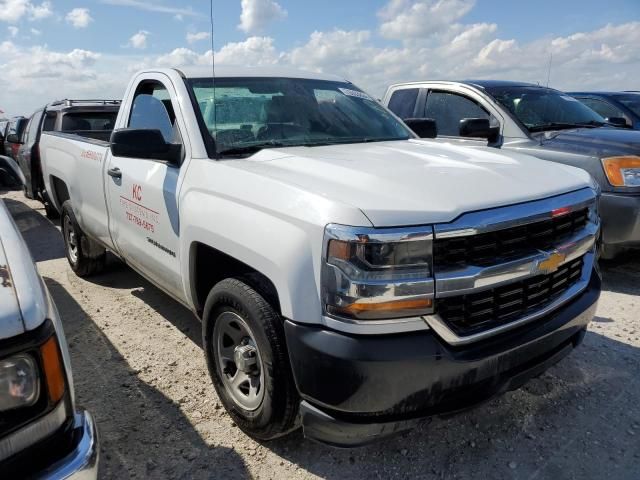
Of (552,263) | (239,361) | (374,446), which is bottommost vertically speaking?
(374,446)

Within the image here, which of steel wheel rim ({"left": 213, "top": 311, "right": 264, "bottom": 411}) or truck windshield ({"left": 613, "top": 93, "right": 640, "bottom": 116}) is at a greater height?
truck windshield ({"left": 613, "top": 93, "right": 640, "bottom": 116})

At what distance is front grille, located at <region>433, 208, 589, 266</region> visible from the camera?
80.0 inches

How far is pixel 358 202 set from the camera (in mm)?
2045

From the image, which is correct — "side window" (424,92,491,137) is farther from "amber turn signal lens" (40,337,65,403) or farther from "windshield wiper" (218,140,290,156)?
"amber turn signal lens" (40,337,65,403)

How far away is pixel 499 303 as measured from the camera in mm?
2209

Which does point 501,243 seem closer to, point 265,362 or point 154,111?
point 265,362

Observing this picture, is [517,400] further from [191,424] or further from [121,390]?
[121,390]

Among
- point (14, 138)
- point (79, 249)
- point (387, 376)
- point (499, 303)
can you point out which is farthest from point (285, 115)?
point (14, 138)

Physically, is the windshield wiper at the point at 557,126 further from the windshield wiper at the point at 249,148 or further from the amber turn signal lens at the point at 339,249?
the amber turn signal lens at the point at 339,249

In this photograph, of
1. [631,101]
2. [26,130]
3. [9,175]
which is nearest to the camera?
[9,175]

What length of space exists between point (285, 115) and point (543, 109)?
149 inches

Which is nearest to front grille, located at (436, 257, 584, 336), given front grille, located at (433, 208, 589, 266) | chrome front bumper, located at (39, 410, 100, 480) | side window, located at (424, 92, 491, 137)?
front grille, located at (433, 208, 589, 266)

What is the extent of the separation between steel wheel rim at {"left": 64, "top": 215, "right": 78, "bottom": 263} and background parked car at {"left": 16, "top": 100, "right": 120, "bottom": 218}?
1816mm

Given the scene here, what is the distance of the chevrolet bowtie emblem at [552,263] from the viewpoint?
89.6 inches
